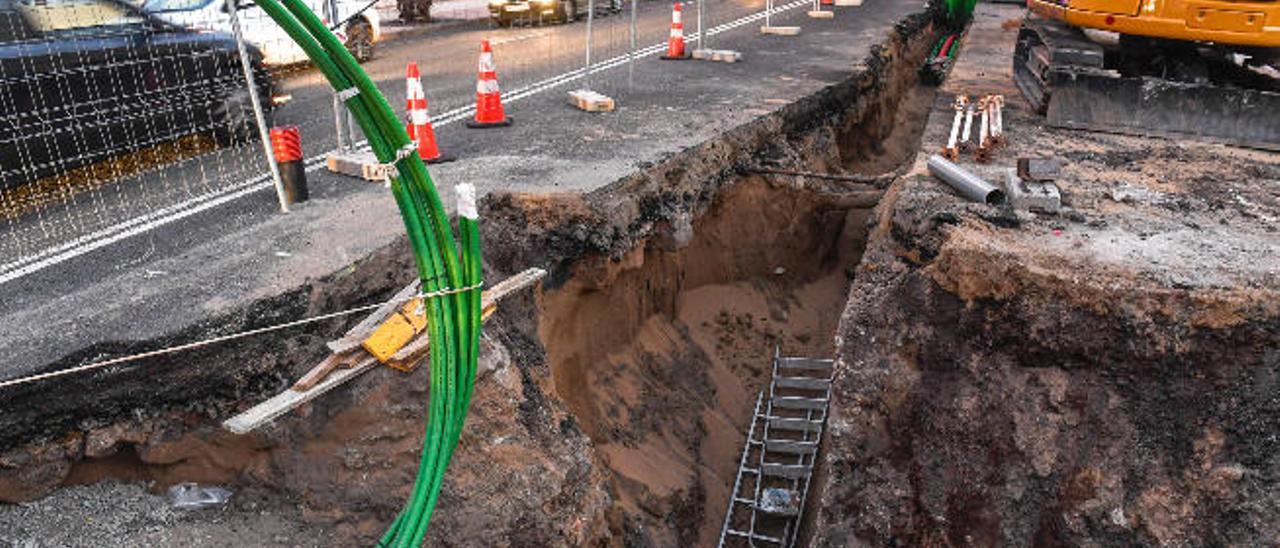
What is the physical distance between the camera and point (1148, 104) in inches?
294

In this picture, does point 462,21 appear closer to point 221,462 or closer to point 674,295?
point 674,295

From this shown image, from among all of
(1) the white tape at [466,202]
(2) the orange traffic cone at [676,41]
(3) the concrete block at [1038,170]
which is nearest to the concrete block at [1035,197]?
(3) the concrete block at [1038,170]

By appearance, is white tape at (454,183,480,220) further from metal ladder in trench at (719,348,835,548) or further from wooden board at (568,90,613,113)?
wooden board at (568,90,613,113)

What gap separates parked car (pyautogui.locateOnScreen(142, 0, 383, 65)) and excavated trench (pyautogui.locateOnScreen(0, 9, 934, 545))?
290cm

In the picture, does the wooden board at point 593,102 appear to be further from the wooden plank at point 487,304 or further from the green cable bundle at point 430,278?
the green cable bundle at point 430,278

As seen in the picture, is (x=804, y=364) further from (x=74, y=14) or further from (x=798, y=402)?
(x=74, y=14)

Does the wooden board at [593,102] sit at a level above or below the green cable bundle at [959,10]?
below

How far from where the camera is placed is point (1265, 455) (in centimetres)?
440

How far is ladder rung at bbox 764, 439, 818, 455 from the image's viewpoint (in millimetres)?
6594

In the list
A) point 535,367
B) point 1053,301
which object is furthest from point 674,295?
point 1053,301

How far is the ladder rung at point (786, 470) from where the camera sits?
253 inches

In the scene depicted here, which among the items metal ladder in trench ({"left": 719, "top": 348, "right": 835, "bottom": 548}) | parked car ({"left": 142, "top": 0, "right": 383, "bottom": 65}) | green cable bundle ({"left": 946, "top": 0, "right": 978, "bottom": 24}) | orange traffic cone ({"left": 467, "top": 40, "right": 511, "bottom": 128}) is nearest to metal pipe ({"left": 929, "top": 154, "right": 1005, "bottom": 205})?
metal ladder in trench ({"left": 719, "top": 348, "right": 835, "bottom": 548})

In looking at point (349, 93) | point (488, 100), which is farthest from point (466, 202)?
point (488, 100)

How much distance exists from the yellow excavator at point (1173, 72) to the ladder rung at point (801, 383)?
3252 millimetres
